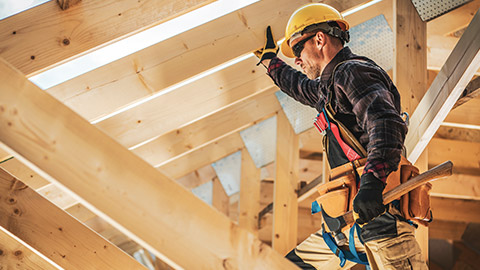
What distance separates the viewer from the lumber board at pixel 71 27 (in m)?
2.11

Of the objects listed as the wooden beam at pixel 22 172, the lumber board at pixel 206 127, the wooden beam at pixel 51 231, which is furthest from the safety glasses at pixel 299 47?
the lumber board at pixel 206 127

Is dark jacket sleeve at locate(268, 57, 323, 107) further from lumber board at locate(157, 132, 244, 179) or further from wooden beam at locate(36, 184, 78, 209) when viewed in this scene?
lumber board at locate(157, 132, 244, 179)

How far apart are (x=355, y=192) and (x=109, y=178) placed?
1093mm

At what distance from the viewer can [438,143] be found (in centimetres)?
479

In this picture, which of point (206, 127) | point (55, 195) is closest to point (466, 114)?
point (206, 127)

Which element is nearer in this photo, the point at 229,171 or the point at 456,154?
the point at 456,154

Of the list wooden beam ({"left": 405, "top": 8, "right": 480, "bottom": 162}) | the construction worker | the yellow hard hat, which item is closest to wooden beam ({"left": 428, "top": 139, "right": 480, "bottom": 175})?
wooden beam ({"left": 405, "top": 8, "right": 480, "bottom": 162})

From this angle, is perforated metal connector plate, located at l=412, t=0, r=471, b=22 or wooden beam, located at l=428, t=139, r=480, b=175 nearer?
perforated metal connector plate, located at l=412, t=0, r=471, b=22

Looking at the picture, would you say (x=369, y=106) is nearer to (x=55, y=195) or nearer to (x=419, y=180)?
(x=419, y=180)

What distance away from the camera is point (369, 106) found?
1.92m

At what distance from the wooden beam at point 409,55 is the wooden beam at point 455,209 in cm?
352

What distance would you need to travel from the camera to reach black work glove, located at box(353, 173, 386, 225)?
5.94ft

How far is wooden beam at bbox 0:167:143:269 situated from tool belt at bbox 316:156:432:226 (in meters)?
1.04

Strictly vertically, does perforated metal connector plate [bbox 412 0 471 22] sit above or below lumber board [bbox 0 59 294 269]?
above
